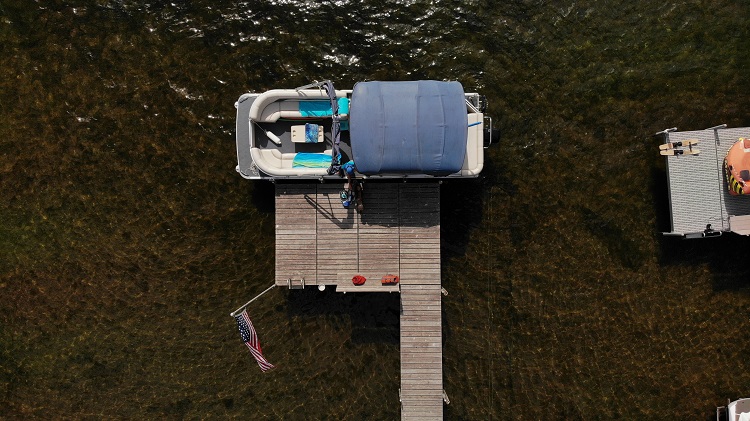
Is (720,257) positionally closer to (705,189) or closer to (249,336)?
(705,189)

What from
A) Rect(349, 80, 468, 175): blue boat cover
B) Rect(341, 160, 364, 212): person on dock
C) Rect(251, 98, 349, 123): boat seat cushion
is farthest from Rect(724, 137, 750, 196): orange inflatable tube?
Rect(251, 98, 349, 123): boat seat cushion

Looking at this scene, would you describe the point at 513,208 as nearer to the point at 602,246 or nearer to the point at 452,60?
the point at 602,246

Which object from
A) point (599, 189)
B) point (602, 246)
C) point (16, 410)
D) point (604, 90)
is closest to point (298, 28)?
point (604, 90)

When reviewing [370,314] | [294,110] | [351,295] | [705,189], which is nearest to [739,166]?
[705,189]

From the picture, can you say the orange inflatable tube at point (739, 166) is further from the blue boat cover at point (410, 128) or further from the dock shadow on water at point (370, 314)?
the dock shadow on water at point (370, 314)

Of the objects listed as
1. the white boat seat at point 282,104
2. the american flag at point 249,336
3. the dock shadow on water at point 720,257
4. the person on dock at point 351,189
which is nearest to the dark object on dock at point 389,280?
the person on dock at point 351,189

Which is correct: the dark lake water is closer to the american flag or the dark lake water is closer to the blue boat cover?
the american flag
